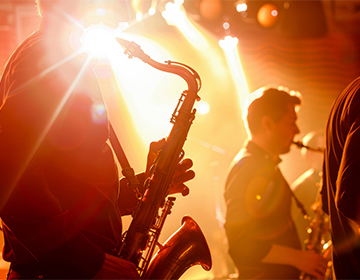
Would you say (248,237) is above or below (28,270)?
above

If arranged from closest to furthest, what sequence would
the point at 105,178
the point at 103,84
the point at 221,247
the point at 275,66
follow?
the point at 105,178 < the point at 103,84 < the point at 221,247 < the point at 275,66

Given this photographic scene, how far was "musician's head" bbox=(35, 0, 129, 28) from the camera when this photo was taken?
1480 mm

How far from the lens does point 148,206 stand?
→ 6.38 feet

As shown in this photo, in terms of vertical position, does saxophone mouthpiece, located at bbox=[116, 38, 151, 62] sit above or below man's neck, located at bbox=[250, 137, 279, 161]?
below

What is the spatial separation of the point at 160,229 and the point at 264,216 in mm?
1384

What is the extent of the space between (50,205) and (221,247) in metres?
A: 6.08

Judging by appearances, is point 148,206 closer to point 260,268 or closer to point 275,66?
point 260,268

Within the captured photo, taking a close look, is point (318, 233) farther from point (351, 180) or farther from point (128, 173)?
point (128, 173)

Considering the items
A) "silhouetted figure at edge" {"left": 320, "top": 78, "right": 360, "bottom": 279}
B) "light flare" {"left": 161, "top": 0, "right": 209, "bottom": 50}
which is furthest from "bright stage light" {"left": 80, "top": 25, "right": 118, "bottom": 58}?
"light flare" {"left": 161, "top": 0, "right": 209, "bottom": 50}

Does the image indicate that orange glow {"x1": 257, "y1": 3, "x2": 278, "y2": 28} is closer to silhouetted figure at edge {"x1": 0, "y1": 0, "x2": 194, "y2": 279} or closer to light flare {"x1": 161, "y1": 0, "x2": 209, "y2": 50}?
light flare {"x1": 161, "y1": 0, "x2": 209, "y2": 50}

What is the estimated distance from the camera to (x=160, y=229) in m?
2.05

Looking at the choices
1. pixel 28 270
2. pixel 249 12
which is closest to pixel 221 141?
pixel 249 12

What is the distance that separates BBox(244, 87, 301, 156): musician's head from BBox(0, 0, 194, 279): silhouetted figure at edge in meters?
2.19

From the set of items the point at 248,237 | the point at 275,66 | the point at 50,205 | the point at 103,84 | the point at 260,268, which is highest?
the point at 275,66
